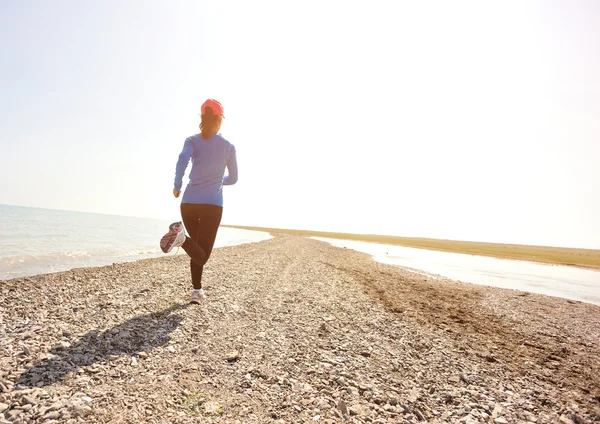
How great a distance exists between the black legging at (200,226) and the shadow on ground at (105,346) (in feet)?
4.52

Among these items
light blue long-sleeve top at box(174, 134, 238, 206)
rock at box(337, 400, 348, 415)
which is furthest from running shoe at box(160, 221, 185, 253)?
rock at box(337, 400, 348, 415)

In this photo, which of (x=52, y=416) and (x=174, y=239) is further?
(x=174, y=239)

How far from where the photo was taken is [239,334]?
560 cm

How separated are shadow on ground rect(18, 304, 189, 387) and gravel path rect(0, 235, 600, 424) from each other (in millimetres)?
26

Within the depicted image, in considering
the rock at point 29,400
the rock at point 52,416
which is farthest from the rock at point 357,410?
the rock at point 29,400

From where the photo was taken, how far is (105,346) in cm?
448

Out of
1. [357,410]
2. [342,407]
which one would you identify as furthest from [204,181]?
[357,410]

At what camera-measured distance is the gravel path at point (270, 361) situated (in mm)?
3270

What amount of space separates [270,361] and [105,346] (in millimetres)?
2478

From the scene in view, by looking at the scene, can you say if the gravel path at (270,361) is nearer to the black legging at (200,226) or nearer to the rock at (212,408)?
the rock at (212,408)

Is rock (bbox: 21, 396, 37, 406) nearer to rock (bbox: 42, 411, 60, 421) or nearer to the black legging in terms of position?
rock (bbox: 42, 411, 60, 421)

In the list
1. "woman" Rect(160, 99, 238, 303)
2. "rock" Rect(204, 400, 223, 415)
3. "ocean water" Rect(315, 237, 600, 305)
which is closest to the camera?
"rock" Rect(204, 400, 223, 415)

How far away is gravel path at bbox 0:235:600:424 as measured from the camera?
3270 mm

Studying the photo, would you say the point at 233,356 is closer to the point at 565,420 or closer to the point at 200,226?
the point at 200,226
